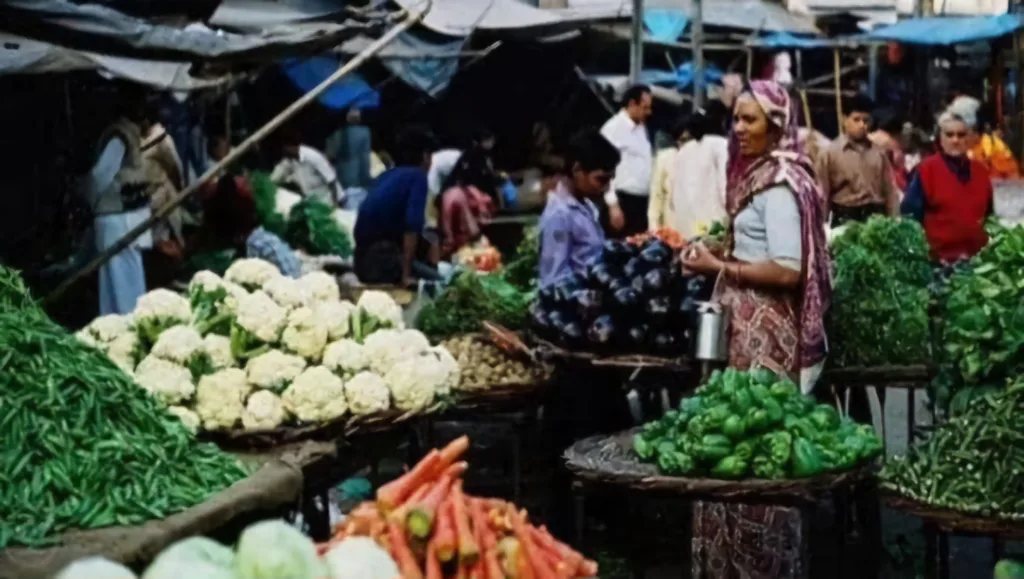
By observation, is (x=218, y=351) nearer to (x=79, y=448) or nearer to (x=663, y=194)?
(x=79, y=448)

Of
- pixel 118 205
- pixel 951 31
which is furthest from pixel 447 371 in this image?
pixel 951 31

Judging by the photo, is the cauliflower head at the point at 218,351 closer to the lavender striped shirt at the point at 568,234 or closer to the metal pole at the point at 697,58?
the lavender striped shirt at the point at 568,234

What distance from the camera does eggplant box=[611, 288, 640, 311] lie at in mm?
7254

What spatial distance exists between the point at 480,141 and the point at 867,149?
6622mm

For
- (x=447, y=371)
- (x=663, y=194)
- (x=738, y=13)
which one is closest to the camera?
(x=447, y=371)

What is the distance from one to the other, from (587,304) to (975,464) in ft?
8.20

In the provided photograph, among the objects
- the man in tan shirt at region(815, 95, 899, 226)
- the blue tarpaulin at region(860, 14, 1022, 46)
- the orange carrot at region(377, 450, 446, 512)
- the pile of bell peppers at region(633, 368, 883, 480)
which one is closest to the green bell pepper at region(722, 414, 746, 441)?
the pile of bell peppers at region(633, 368, 883, 480)

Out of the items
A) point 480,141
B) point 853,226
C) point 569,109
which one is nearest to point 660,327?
point 853,226

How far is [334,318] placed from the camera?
654 centimetres

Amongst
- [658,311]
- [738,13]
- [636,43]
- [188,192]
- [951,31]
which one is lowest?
[658,311]

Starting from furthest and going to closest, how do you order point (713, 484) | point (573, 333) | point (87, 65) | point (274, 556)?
1. point (87, 65)
2. point (573, 333)
3. point (713, 484)
4. point (274, 556)

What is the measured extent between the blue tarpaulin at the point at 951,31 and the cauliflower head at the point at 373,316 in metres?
16.5

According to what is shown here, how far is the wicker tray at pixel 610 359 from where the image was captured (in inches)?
277

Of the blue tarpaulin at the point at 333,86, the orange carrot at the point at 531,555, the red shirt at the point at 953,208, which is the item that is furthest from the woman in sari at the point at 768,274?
the blue tarpaulin at the point at 333,86
